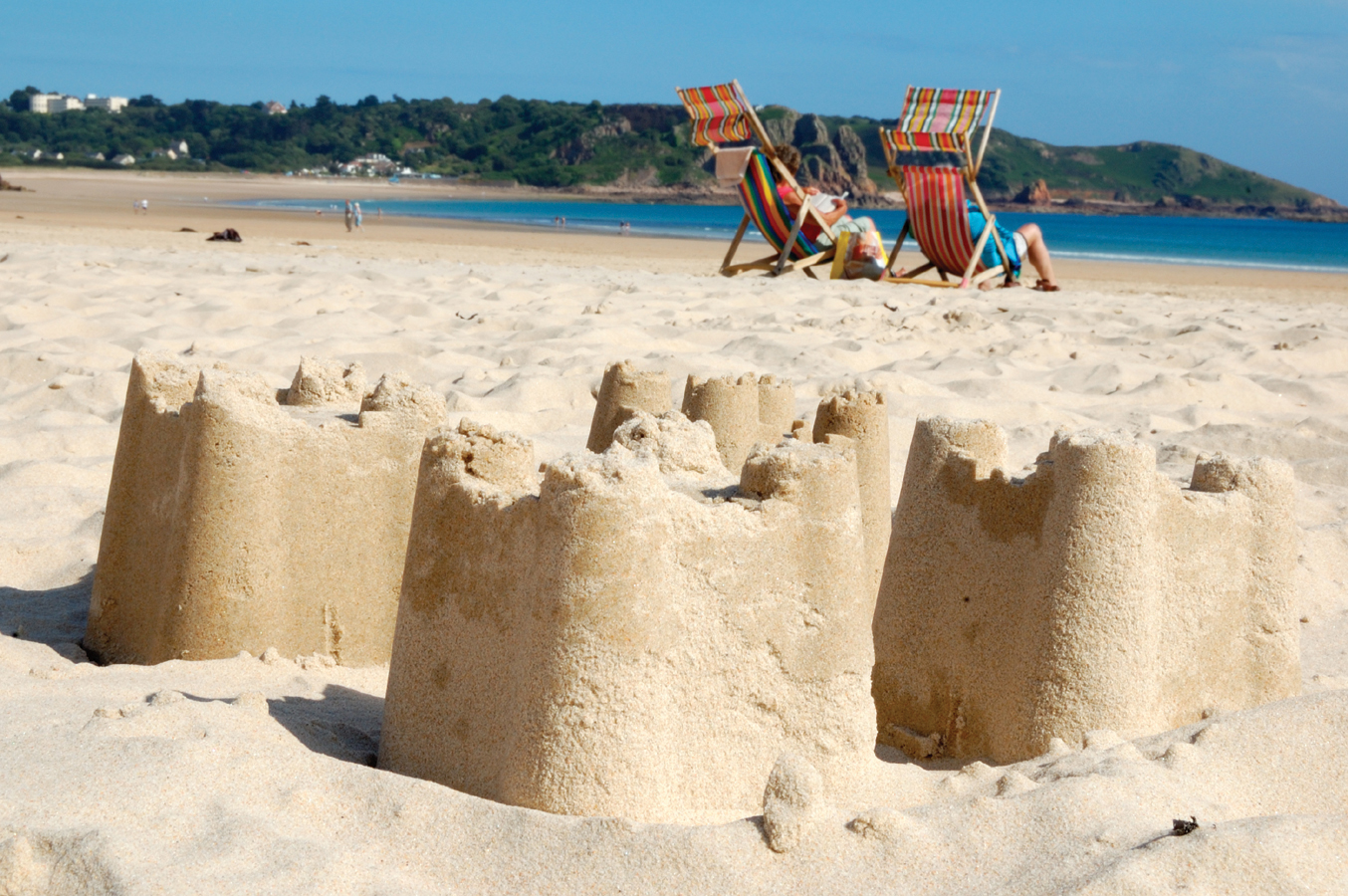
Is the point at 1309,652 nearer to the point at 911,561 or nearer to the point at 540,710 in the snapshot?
the point at 911,561

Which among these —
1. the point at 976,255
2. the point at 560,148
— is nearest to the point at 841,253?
the point at 976,255

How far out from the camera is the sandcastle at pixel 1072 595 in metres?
2.51

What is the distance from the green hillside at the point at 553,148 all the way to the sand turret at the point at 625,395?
250ft

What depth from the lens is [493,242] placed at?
2247 centimetres

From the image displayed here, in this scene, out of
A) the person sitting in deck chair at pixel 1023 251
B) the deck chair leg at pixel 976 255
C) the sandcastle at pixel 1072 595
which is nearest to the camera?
the sandcastle at pixel 1072 595

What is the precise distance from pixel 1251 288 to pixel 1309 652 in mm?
14277

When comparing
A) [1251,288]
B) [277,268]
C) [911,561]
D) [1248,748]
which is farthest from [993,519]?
[1251,288]

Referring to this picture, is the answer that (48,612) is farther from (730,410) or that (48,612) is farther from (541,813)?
(541,813)

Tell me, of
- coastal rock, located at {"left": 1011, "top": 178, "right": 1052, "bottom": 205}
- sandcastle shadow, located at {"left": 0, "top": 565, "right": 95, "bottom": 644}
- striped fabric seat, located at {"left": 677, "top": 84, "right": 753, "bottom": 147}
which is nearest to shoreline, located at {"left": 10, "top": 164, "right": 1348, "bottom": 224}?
coastal rock, located at {"left": 1011, "top": 178, "right": 1052, "bottom": 205}

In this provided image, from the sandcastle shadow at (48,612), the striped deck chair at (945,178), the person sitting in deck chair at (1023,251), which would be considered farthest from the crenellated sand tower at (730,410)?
the person sitting in deck chair at (1023,251)

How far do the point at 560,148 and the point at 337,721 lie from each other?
94351 mm

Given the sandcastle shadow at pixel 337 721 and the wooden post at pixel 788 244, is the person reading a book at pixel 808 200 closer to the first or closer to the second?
the wooden post at pixel 788 244

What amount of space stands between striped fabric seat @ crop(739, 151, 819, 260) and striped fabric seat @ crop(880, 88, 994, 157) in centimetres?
168

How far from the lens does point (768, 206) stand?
1397cm
